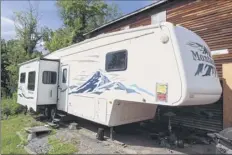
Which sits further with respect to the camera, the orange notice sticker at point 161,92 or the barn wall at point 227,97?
the barn wall at point 227,97

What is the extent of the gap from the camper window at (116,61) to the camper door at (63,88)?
3.13 m

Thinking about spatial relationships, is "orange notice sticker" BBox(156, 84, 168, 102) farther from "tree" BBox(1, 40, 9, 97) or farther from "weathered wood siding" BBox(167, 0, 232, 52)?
"tree" BBox(1, 40, 9, 97)

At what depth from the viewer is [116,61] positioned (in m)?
7.34

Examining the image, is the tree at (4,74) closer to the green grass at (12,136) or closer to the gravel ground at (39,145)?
the green grass at (12,136)

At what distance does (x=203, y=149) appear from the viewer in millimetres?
6984

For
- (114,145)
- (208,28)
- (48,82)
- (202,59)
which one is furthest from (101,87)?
(208,28)

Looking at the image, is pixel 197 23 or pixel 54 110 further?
pixel 54 110

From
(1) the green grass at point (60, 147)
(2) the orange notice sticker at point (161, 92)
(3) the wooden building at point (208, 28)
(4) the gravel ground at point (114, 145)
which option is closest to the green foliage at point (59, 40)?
(3) the wooden building at point (208, 28)

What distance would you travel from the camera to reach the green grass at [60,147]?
6.64 meters

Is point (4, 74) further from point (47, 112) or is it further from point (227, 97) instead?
point (227, 97)

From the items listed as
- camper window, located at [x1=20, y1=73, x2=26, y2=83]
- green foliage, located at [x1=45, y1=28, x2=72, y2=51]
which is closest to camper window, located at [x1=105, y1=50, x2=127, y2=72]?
camper window, located at [x1=20, y1=73, x2=26, y2=83]

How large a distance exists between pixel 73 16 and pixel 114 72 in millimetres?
21220

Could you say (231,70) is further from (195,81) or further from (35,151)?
(35,151)

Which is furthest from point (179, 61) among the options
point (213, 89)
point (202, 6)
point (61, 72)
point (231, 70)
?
point (61, 72)
